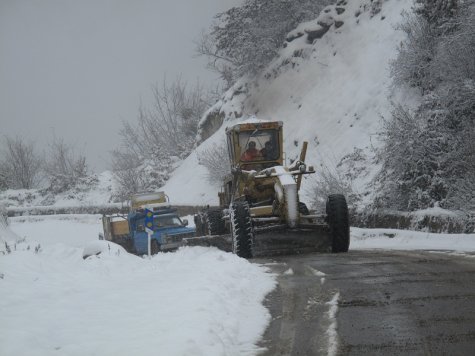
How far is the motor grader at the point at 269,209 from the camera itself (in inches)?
458

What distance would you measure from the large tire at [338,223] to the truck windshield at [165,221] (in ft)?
32.6

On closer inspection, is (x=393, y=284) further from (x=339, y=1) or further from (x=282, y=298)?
(x=339, y=1)

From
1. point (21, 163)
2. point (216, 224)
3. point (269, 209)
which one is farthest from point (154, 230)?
point (21, 163)

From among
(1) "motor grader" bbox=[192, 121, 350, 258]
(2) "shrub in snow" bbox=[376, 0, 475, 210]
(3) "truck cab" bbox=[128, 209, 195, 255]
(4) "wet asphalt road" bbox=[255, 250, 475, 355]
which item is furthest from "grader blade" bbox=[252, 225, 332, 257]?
(3) "truck cab" bbox=[128, 209, 195, 255]

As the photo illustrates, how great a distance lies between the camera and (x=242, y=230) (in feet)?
38.0

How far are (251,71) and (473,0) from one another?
2081 cm

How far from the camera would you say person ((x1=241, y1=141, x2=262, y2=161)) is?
14.0 metres

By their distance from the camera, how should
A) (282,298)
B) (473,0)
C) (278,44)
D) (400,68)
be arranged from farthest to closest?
(278,44), (400,68), (473,0), (282,298)

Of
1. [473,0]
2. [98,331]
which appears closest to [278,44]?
[473,0]

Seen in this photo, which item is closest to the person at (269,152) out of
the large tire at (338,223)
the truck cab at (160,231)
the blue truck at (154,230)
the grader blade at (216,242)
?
the grader blade at (216,242)

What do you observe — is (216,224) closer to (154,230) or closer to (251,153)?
(251,153)

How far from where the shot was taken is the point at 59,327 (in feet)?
16.3

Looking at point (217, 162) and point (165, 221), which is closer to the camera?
point (165, 221)

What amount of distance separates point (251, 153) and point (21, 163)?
61523 millimetres
